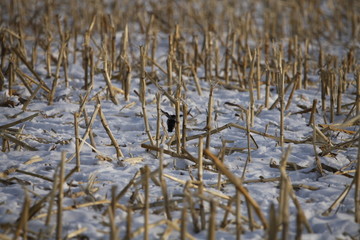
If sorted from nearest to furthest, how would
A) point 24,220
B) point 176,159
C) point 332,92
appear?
point 24,220
point 176,159
point 332,92

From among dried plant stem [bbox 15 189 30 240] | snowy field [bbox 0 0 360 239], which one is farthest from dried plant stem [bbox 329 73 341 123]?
dried plant stem [bbox 15 189 30 240]

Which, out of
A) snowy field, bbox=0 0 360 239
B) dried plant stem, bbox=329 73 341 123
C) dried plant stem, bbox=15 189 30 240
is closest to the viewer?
dried plant stem, bbox=15 189 30 240

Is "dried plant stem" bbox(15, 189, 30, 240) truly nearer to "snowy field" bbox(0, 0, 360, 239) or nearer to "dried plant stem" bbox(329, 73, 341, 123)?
"snowy field" bbox(0, 0, 360, 239)

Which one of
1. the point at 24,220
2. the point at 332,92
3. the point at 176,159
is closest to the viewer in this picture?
the point at 24,220

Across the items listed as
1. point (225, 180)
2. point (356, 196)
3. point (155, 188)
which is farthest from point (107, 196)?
point (356, 196)

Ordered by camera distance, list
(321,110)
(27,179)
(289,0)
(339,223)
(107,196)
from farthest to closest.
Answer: (289,0), (321,110), (27,179), (107,196), (339,223)

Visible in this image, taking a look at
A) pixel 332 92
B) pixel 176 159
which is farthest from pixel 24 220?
pixel 332 92

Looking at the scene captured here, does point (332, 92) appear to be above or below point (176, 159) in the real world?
above

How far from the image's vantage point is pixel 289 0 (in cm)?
831

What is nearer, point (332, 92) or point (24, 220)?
point (24, 220)

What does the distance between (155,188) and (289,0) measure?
21.1 ft

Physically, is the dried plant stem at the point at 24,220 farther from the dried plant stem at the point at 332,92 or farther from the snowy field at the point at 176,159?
the dried plant stem at the point at 332,92

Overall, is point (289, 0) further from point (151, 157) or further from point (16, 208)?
point (16, 208)

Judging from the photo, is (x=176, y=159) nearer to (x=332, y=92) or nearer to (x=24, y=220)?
(x=24, y=220)
